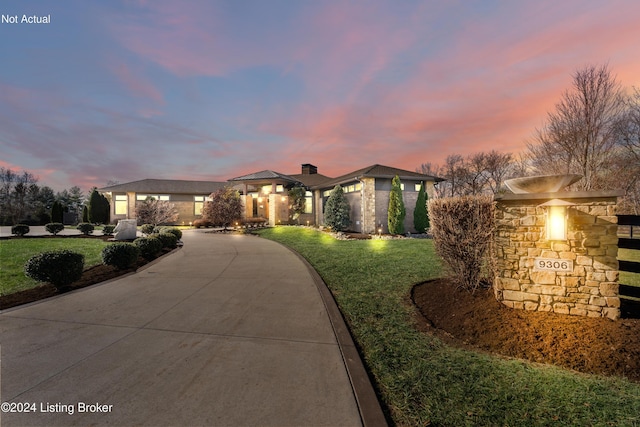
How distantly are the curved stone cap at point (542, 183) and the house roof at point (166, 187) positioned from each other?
34749 mm

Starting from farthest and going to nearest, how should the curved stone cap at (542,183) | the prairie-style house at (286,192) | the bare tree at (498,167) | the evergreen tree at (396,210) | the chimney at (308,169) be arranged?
1. the bare tree at (498,167)
2. the chimney at (308,169)
3. the prairie-style house at (286,192)
4. the evergreen tree at (396,210)
5. the curved stone cap at (542,183)

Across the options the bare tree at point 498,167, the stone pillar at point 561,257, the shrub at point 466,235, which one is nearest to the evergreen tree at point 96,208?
the shrub at point 466,235

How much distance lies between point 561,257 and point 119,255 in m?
10.6

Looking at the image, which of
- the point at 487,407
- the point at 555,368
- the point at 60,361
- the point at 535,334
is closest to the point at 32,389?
the point at 60,361

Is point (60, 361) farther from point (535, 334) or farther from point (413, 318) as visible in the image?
point (535, 334)

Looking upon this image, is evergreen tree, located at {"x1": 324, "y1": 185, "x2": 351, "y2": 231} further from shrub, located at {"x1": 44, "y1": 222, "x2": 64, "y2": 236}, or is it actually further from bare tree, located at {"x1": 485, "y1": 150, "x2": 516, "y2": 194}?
bare tree, located at {"x1": 485, "y1": 150, "x2": 516, "y2": 194}

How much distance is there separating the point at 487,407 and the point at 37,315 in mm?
7137

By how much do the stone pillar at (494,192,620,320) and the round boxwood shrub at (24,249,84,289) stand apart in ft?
30.3

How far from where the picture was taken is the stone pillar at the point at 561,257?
3934 mm

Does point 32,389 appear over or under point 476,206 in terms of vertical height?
under

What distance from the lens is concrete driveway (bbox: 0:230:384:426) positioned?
Result: 7.99 ft

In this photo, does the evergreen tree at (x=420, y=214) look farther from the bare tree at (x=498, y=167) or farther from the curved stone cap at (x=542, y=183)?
the bare tree at (x=498, y=167)

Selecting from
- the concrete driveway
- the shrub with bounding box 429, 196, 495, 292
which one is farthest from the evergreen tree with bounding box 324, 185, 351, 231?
the shrub with bounding box 429, 196, 495, 292

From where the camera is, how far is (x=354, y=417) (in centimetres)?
238
